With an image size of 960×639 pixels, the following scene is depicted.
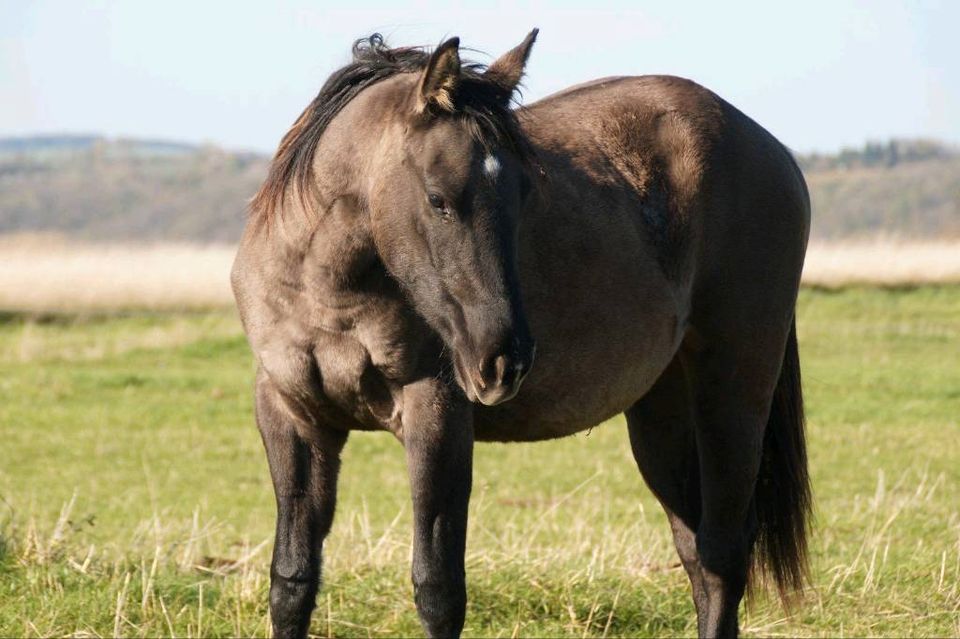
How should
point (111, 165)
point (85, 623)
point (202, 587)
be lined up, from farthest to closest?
point (111, 165) → point (202, 587) → point (85, 623)

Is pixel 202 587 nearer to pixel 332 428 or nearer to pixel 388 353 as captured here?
pixel 332 428

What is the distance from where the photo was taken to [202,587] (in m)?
5.08

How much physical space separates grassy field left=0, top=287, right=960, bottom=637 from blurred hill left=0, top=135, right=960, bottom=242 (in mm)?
44623

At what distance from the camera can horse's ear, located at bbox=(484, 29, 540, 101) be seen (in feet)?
13.0

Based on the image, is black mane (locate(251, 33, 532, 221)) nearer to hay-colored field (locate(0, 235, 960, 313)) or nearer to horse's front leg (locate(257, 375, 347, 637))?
horse's front leg (locate(257, 375, 347, 637))

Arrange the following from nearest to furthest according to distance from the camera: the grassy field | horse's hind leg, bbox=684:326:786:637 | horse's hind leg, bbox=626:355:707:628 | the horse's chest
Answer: the horse's chest → horse's hind leg, bbox=684:326:786:637 → the grassy field → horse's hind leg, bbox=626:355:707:628

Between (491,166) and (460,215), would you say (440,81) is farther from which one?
(460,215)

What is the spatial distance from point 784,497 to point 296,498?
81.6 inches

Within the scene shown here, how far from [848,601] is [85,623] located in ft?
9.69

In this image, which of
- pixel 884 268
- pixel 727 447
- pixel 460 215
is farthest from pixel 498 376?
pixel 884 268

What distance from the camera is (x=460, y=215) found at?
366cm

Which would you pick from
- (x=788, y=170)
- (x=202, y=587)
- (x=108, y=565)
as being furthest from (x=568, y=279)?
(x=108, y=565)

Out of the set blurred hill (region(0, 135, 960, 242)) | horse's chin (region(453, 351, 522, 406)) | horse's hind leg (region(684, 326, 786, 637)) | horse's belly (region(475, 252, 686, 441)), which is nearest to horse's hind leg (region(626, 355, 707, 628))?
horse's hind leg (region(684, 326, 786, 637))

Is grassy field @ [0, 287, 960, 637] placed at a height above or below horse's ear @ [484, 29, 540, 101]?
below
